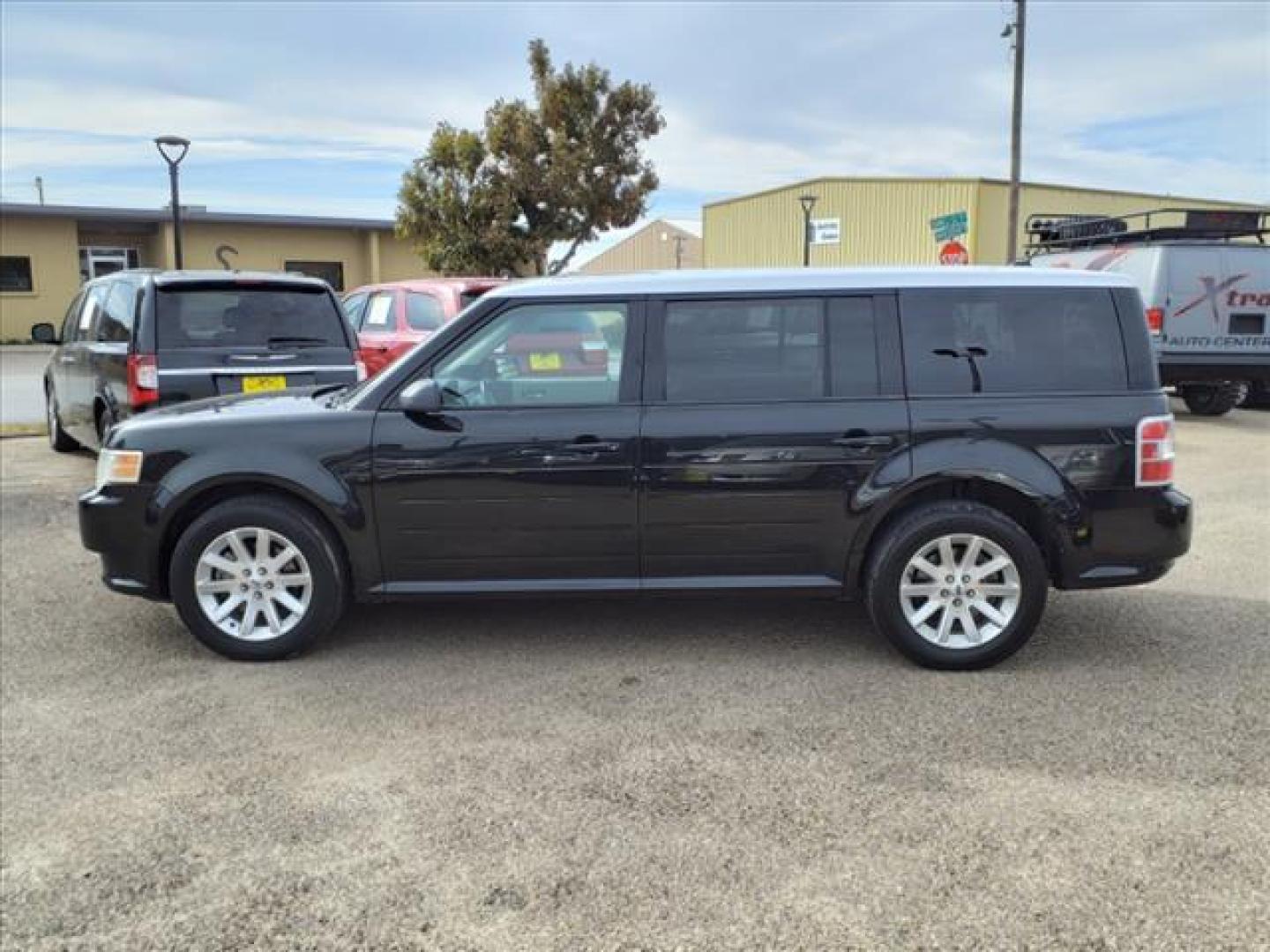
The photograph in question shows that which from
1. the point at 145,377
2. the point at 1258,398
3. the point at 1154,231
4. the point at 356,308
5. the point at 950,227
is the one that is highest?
the point at 950,227

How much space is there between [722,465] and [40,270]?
3346 cm

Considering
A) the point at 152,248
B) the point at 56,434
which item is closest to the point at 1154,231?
the point at 56,434

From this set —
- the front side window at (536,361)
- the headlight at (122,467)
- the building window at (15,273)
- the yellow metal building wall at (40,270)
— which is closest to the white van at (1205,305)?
the front side window at (536,361)

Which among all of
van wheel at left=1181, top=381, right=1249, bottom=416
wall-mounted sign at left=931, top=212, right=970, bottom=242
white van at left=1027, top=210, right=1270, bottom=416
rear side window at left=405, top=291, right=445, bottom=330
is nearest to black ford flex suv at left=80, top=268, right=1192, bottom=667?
rear side window at left=405, top=291, right=445, bottom=330

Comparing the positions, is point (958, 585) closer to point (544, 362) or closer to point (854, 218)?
point (544, 362)

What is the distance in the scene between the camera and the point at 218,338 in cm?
767

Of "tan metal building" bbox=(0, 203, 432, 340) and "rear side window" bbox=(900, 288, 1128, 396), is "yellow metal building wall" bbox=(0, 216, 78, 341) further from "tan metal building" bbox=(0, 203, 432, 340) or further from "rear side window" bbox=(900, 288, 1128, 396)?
"rear side window" bbox=(900, 288, 1128, 396)

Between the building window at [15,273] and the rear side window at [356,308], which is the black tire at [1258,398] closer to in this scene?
the rear side window at [356,308]

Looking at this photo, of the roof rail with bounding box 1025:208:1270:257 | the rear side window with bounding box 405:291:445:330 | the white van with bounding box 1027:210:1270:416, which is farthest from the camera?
the roof rail with bounding box 1025:208:1270:257

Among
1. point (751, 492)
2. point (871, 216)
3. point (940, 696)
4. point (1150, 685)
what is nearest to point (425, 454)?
point (751, 492)

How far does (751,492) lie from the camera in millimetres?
4500

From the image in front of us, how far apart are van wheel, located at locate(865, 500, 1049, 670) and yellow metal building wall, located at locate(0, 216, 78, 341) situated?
32936mm

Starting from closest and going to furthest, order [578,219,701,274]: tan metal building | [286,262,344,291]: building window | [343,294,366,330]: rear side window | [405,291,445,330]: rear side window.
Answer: [405,291,445,330]: rear side window
[343,294,366,330]: rear side window
[286,262,344,291]: building window
[578,219,701,274]: tan metal building

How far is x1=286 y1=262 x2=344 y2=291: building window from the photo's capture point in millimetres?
35281
